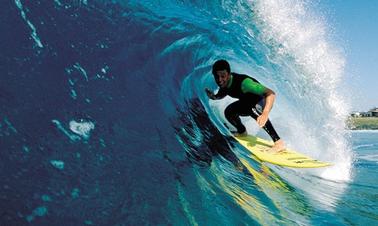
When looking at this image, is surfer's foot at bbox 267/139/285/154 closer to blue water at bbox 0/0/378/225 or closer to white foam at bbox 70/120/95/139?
blue water at bbox 0/0/378/225

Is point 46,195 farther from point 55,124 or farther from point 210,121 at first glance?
point 210,121

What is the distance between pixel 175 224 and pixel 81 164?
887 millimetres

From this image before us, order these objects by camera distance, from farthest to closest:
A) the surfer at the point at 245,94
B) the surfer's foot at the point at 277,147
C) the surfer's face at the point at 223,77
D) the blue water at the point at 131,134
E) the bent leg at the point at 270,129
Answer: the surfer's foot at the point at 277,147 → the bent leg at the point at 270,129 → the surfer's face at the point at 223,77 → the surfer at the point at 245,94 → the blue water at the point at 131,134

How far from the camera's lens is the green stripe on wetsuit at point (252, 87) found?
17.0ft

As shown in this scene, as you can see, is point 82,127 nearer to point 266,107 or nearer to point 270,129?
point 266,107

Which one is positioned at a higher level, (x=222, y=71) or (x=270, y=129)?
(x=222, y=71)

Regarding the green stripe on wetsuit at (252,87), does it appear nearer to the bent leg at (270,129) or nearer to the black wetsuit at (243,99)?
the black wetsuit at (243,99)

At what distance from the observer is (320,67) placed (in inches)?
334

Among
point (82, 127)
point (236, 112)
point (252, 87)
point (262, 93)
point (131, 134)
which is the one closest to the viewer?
point (82, 127)

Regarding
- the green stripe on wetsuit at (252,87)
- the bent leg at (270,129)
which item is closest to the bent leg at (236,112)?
the bent leg at (270,129)

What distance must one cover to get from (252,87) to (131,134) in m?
2.02

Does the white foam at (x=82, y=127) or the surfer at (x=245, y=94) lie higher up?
the surfer at (x=245, y=94)

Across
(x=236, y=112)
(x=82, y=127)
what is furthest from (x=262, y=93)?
(x=82, y=127)

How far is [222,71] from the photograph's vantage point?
5289 millimetres
